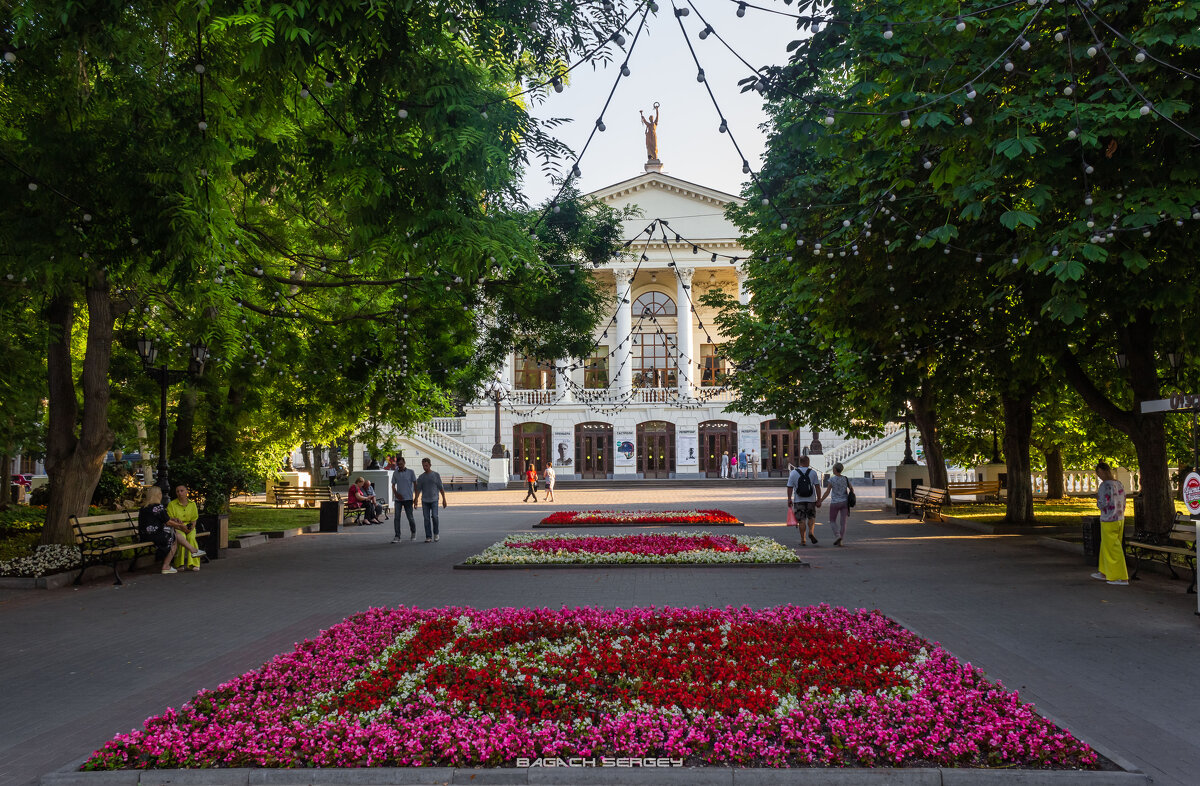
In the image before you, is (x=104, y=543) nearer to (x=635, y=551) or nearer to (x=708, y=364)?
(x=635, y=551)

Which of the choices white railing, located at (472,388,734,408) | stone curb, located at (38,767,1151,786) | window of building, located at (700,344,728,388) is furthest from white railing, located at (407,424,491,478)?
stone curb, located at (38,767,1151,786)

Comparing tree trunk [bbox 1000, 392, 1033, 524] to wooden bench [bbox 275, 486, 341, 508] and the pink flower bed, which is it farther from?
wooden bench [bbox 275, 486, 341, 508]

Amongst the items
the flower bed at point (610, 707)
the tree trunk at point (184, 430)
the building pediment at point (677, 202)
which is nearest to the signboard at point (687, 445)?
the building pediment at point (677, 202)

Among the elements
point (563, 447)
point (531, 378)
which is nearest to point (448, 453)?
point (563, 447)

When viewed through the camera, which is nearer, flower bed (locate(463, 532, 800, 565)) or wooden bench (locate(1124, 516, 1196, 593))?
wooden bench (locate(1124, 516, 1196, 593))

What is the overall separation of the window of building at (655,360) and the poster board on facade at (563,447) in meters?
6.04

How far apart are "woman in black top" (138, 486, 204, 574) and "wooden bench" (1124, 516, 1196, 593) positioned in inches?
576

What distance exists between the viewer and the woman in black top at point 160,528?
580 inches

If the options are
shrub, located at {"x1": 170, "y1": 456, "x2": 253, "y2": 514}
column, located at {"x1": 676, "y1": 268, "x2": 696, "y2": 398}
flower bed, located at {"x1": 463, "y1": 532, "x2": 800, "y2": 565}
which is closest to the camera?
flower bed, located at {"x1": 463, "y1": 532, "x2": 800, "y2": 565}

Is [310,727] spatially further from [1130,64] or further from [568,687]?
[1130,64]

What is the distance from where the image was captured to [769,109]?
71.8 ft

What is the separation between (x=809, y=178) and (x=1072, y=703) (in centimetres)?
951

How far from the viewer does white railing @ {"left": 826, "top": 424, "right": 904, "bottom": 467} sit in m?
53.8

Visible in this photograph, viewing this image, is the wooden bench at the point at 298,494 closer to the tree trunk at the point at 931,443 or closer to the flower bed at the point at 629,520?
the flower bed at the point at 629,520
